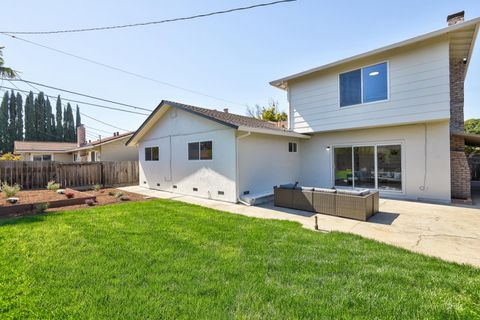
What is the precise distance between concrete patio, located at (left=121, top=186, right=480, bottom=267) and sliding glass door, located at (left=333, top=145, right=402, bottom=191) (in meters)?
1.39

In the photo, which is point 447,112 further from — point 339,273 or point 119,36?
point 119,36

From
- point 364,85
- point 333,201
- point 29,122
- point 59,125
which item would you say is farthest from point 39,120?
point 333,201

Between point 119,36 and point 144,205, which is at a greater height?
point 119,36

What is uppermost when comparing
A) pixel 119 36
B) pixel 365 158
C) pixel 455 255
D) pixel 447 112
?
pixel 119 36

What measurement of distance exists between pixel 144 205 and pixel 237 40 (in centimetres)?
797

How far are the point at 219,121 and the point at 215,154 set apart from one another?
1.43 meters

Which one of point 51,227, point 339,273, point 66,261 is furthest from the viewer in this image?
point 51,227

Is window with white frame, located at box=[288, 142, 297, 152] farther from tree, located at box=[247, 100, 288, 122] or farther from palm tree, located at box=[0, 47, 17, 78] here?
tree, located at box=[247, 100, 288, 122]

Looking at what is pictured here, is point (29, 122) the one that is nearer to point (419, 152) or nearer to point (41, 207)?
point (41, 207)

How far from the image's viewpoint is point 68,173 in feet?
42.8

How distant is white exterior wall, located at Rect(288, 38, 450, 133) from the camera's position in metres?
7.61

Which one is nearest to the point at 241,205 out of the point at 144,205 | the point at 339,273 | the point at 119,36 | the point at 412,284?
the point at 144,205

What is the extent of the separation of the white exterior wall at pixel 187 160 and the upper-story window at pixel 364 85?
5.15 meters

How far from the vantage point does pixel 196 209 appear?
738 cm
